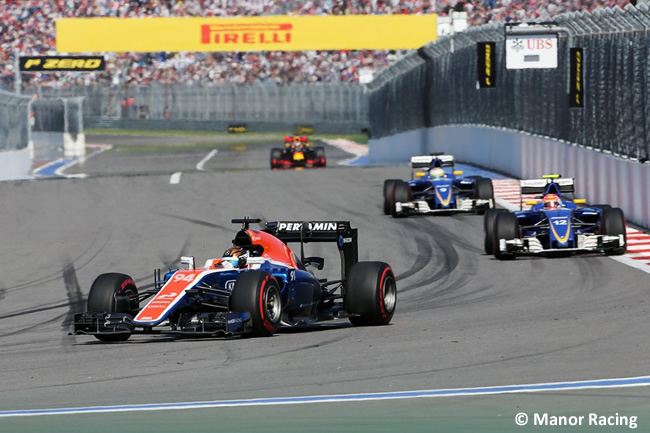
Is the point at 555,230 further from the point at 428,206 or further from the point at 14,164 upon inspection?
the point at 14,164

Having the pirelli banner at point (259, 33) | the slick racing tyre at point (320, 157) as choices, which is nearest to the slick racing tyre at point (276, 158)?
the slick racing tyre at point (320, 157)

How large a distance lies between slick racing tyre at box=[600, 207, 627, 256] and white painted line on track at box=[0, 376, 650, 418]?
30.9 feet

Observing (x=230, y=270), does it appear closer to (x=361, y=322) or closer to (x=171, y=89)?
(x=361, y=322)

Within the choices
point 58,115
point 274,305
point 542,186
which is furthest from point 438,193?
point 58,115

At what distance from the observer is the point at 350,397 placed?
8.31 metres

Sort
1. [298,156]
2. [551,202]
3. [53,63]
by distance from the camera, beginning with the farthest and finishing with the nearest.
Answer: [53,63] → [298,156] → [551,202]

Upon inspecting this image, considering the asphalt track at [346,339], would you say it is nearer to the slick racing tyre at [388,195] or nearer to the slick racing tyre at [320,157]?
the slick racing tyre at [388,195]

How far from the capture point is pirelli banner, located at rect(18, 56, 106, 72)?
6594cm

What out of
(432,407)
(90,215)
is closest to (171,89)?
(90,215)

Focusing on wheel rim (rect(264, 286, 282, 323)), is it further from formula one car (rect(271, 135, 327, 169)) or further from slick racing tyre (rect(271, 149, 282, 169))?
formula one car (rect(271, 135, 327, 169))

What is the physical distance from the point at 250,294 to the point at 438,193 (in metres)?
12.7

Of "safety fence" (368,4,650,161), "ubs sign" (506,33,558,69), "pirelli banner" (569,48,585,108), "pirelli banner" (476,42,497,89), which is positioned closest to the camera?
"safety fence" (368,4,650,161)

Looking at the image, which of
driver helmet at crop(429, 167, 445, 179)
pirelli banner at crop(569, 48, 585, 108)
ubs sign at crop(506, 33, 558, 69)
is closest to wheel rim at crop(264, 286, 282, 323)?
driver helmet at crop(429, 167, 445, 179)

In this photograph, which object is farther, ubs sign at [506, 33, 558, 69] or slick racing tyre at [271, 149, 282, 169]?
slick racing tyre at [271, 149, 282, 169]
